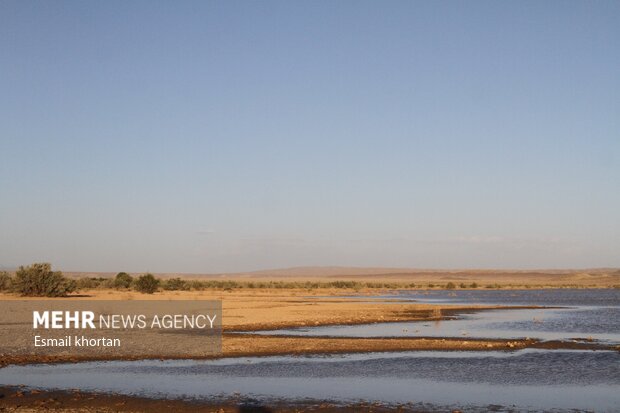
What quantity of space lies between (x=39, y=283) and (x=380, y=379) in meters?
45.3

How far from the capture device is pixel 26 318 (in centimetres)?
3872

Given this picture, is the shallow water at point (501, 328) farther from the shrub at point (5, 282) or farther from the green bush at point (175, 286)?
the green bush at point (175, 286)

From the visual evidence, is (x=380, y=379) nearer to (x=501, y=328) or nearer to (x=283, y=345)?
(x=283, y=345)

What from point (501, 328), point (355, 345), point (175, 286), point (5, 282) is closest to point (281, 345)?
point (355, 345)

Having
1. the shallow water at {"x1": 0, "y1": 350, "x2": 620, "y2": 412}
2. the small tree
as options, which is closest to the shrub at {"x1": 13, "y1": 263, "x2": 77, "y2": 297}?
the small tree

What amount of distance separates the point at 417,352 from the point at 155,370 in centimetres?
1014

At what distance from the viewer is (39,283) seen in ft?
194

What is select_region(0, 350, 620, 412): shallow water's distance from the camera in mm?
18203

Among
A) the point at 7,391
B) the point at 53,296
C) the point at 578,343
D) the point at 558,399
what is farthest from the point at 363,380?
the point at 53,296

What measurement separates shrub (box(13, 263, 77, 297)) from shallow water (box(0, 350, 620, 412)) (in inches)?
1498

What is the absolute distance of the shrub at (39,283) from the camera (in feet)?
194

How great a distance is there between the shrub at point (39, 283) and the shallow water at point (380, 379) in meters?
38.1

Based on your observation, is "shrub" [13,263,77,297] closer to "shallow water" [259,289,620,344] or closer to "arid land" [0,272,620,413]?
"arid land" [0,272,620,413]

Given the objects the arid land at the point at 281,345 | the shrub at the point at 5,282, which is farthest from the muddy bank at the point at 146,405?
the shrub at the point at 5,282
